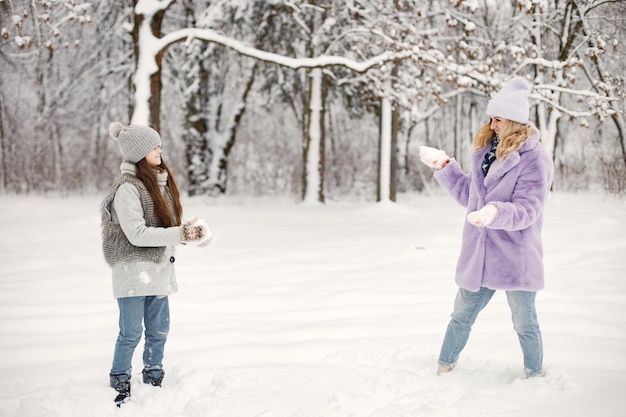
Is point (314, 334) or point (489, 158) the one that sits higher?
point (489, 158)

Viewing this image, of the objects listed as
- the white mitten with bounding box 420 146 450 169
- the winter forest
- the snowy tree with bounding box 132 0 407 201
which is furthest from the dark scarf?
the snowy tree with bounding box 132 0 407 201

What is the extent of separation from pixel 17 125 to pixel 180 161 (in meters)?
6.01

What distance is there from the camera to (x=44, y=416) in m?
3.08

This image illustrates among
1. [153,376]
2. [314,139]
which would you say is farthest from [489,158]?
[314,139]

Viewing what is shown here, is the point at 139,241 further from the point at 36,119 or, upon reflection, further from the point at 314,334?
the point at 36,119

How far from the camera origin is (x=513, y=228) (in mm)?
3117

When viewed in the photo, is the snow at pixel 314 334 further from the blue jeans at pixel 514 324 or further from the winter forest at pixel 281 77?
the winter forest at pixel 281 77

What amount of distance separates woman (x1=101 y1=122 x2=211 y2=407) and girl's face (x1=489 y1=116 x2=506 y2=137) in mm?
Answer: 1848

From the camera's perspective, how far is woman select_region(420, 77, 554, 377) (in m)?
3.25

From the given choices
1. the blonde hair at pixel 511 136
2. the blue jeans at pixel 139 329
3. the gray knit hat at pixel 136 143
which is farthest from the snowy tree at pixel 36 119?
the blonde hair at pixel 511 136

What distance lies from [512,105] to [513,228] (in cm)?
74

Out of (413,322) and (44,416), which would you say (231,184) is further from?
(44,416)

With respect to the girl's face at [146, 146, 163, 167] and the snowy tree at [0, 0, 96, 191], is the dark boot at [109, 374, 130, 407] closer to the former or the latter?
the girl's face at [146, 146, 163, 167]

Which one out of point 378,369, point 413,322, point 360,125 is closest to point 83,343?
point 378,369
